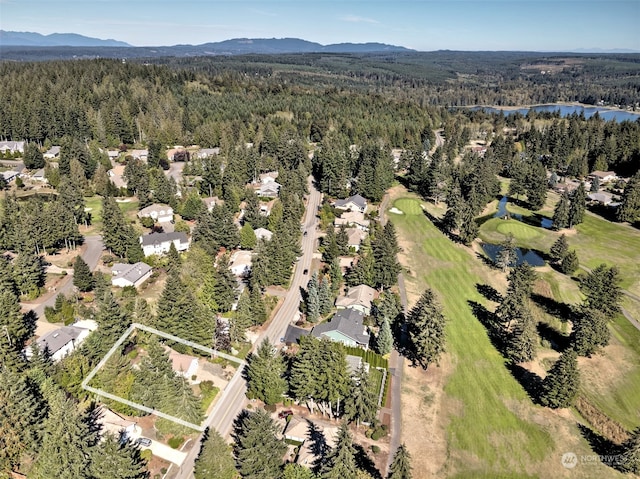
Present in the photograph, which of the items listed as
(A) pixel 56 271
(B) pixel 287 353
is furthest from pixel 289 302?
(A) pixel 56 271

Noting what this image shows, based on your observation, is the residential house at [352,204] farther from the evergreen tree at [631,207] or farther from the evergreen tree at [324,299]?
the evergreen tree at [631,207]

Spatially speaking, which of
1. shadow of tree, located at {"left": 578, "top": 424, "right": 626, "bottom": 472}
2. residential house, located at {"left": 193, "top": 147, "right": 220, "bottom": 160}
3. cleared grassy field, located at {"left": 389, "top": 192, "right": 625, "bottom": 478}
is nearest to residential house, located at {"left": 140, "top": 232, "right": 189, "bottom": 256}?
cleared grassy field, located at {"left": 389, "top": 192, "right": 625, "bottom": 478}

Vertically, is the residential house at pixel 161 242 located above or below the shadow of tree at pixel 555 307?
above

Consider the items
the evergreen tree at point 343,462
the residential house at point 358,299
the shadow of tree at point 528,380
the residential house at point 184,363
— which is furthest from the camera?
the residential house at point 358,299

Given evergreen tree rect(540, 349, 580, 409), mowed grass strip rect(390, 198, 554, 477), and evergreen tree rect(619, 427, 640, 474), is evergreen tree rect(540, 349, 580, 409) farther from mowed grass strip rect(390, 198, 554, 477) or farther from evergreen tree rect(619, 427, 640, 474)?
evergreen tree rect(619, 427, 640, 474)

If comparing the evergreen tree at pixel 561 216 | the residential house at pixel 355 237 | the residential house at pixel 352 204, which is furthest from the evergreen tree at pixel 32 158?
the evergreen tree at pixel 561 216

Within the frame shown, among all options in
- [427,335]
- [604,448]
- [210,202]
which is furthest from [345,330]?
[210,202]

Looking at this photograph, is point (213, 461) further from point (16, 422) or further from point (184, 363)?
point (16, 422)
